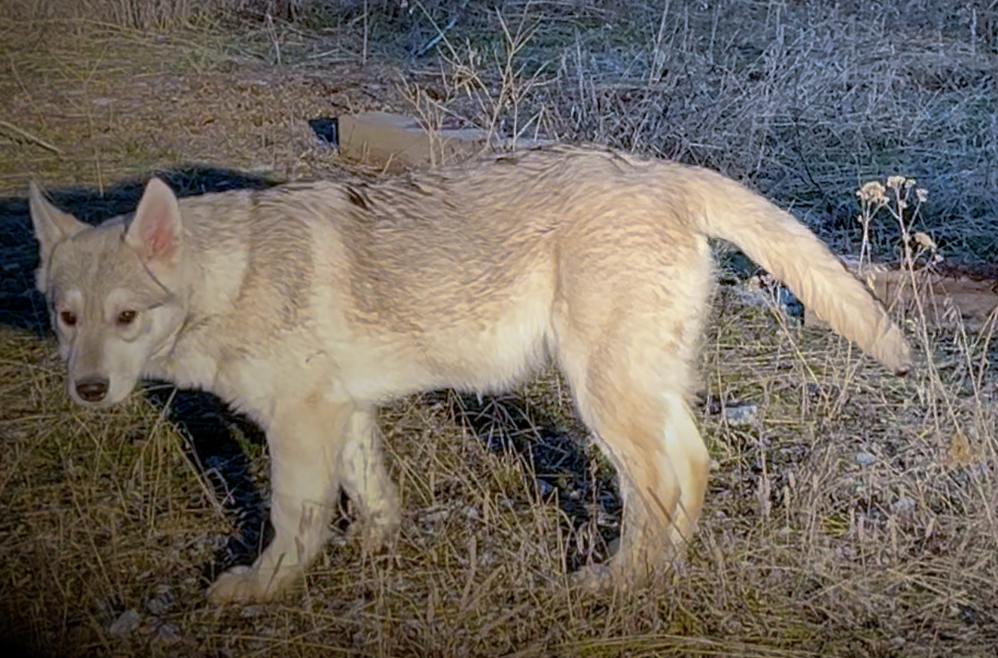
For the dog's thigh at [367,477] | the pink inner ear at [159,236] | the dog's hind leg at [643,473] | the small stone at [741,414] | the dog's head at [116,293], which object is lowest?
the small stone at [741,414]

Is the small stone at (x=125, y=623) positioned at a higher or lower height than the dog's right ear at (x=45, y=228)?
lower

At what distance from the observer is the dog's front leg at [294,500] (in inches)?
150

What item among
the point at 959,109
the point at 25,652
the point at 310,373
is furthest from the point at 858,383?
the point at 959,109

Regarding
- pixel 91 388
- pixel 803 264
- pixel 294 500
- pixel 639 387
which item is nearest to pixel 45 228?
pixel 91 388

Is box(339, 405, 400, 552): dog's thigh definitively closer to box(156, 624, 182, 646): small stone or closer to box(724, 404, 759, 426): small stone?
box(156, 624, 182, 646): small stone

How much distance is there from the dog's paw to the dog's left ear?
0.99 m

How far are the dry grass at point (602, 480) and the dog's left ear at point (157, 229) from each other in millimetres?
958

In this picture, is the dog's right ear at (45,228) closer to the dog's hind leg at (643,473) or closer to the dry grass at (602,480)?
the dry grass at (602,480)

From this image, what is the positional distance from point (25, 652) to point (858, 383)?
3.43 metres

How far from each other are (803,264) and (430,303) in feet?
3.94

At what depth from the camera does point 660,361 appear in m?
3.77

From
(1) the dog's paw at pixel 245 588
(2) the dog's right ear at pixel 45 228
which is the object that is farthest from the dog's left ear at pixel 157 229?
(1) the dog's paw at pixel 245 588

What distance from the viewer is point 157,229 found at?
144 inches

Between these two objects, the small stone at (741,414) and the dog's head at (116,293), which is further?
the small stone at (741,414)
